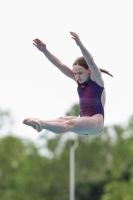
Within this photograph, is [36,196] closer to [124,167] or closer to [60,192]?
[60,192]

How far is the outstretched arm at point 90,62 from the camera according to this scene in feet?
51.4

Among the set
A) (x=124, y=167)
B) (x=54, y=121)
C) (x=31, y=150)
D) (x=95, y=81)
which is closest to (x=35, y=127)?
(x=54, y=121)

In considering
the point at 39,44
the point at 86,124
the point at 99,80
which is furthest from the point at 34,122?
the point at 39,44

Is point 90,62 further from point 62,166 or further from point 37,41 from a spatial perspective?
point 62,166

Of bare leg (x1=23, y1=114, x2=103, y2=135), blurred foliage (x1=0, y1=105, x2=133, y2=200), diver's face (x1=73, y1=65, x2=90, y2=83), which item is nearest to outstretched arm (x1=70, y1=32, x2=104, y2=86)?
diver's face (x1=73, y1=65, x2=90, y2=83)

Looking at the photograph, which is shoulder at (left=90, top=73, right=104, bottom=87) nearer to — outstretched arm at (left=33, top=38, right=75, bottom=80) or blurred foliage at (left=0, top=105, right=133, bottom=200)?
outstretched arm at (left=33, top=38, right=75, bottom=80)

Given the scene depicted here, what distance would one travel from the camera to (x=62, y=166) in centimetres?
7819

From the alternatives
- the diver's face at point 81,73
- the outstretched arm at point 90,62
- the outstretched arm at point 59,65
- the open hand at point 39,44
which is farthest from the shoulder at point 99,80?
the open hand at point 39,44

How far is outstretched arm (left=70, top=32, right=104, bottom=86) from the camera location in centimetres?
1568

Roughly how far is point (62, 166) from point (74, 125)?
62319 mm

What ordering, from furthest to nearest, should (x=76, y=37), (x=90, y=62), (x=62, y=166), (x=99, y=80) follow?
(x=62, y=166), (x=99, y=80), (x=90, y=62), (x=76, y=37)

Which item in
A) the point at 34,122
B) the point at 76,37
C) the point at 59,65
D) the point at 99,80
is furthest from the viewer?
the point at 59,65

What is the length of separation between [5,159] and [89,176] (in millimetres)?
8234

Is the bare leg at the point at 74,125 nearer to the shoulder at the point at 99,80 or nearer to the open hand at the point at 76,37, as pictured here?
the shoulder at the point at 99,80
